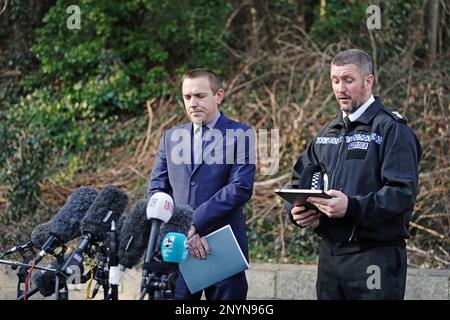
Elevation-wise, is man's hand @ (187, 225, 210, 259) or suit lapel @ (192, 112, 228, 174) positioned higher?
suit lapel @ (192, 112, 228, 174)

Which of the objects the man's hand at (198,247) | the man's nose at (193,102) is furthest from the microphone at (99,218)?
the man's nose at (193,102)

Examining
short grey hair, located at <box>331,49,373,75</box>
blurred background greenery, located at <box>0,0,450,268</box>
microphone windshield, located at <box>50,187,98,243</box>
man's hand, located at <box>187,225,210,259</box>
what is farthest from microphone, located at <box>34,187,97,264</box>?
blurred background greenery, located at <box>0,0,450,268</box>

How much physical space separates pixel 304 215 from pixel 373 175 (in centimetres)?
47

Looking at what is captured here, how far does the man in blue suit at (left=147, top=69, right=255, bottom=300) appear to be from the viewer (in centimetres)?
558

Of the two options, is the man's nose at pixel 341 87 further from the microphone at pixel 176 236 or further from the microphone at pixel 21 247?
the microphone at pixel 21 247

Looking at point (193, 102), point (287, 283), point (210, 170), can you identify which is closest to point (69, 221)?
point (210, 170)

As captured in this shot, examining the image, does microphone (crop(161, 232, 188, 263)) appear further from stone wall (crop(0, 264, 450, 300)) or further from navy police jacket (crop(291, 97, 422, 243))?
stone wall (crop(0, 264, 450, 300))

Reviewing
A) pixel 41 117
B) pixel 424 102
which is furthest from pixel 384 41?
pixel 41 117

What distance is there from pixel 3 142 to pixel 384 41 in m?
5.28

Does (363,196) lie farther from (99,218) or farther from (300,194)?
(99,218)

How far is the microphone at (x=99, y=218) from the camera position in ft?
15.0

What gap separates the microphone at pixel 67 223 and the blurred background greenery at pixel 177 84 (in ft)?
14.0

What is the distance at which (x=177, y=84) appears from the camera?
12.3 metres
